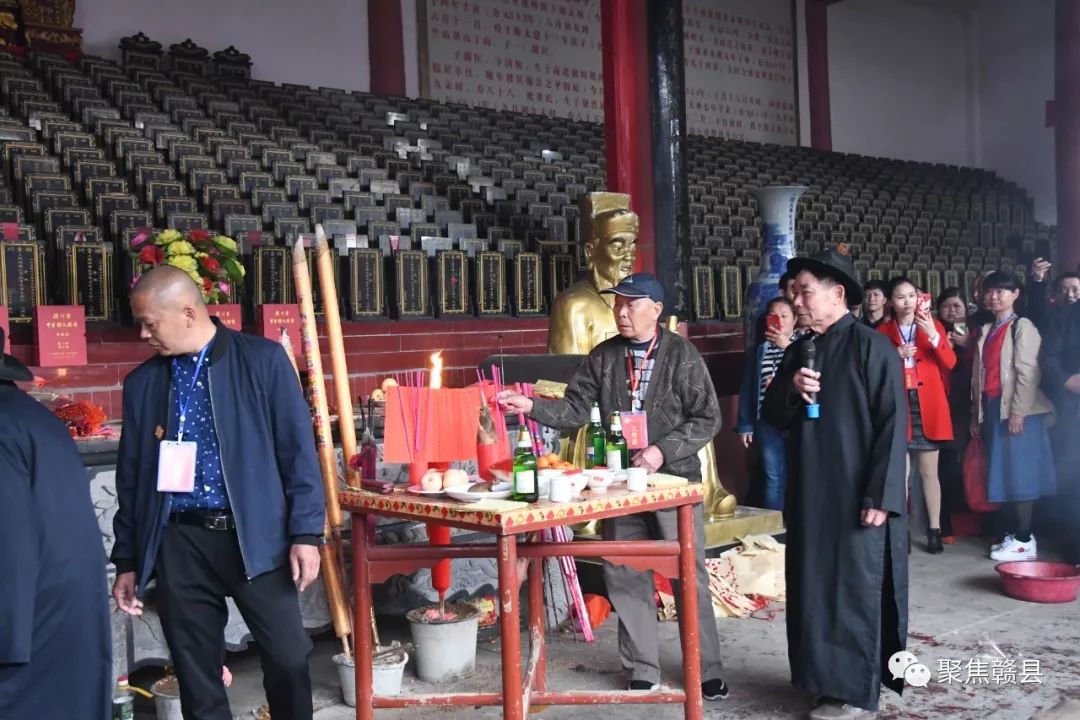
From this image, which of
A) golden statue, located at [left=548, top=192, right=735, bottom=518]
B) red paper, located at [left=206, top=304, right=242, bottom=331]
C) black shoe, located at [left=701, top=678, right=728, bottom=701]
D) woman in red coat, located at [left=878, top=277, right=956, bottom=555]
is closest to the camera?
black shoe, located at [left=701, top=678, right=728, bottom=701]

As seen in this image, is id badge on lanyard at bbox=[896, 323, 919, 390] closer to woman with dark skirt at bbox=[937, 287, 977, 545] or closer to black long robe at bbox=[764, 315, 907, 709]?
woman with dark skirt at bbox=[937, 287, 977, 545]

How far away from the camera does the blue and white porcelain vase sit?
6.36 metres

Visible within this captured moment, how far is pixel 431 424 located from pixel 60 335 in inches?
110

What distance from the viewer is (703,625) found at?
11.7 feet

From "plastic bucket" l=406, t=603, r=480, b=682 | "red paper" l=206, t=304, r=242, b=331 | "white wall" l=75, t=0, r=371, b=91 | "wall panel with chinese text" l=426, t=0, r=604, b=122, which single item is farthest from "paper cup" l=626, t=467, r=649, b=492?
"wall panel with chinese text" l=426, t=0, r=604, b=122

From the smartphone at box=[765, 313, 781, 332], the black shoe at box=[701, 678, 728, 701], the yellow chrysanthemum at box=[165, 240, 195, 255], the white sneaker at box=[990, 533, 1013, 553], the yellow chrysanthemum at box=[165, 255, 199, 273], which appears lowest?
the black shoe at box=[701, 678, 728, 701]

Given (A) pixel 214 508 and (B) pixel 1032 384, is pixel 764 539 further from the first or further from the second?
(A) pixel 214 508

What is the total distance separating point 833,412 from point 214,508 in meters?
1.78

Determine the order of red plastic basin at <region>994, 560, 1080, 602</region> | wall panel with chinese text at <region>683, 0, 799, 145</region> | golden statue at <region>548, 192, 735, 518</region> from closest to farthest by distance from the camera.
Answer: red plastic basin at <region>994, 560, 1080, 602</region>, golden statue at <region>548, 192, 735, 518</region>, wall panel with chinese text at <region>683, 0, 799, 145</region>

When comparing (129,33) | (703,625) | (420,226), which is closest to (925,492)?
(703,625)

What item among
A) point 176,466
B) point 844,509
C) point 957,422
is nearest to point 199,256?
point 176,466

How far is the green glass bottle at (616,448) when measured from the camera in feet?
10.7

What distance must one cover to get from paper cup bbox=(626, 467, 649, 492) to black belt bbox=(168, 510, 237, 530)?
105 centimetres

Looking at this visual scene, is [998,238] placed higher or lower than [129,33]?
lower
